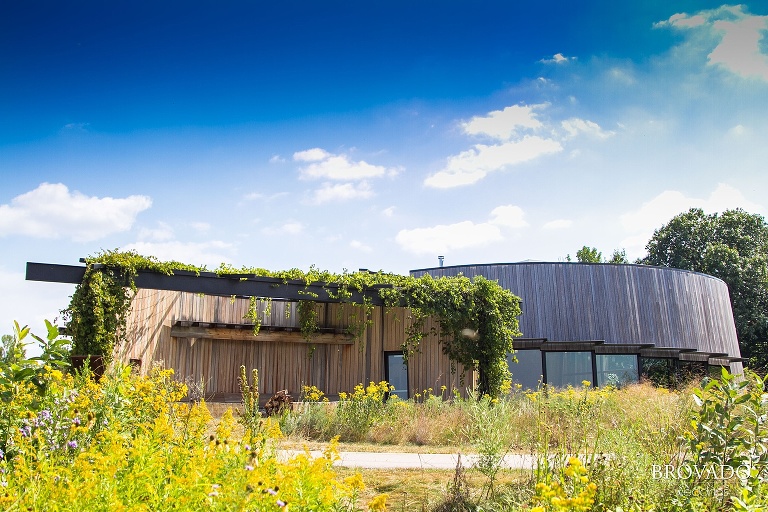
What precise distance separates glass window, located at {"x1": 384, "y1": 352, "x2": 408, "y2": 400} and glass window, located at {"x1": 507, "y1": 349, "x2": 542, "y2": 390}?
4473mm

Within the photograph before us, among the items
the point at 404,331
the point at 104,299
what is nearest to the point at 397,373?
the point at 404,331

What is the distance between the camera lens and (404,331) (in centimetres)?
1446

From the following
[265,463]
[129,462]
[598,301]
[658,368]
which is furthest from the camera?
[658,368]

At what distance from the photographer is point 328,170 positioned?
41.6 feet

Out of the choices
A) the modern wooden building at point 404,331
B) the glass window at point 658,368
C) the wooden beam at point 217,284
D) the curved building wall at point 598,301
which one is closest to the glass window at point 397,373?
the modern wooden building at point 404,331

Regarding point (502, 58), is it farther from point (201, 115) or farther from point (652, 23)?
point (201, 115)

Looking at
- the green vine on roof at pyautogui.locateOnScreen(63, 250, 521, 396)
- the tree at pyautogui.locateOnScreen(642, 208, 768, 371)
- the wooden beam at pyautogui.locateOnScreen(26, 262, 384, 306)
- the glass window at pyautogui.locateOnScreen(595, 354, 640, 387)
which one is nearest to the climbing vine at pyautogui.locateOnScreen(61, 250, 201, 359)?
the wooden beam at pyautogui.locateOnScreen(26, 262, 384, 306)

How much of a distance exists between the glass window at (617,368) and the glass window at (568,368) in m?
0.43

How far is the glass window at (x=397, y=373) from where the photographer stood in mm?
15000

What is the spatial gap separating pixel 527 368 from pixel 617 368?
3.39 metres

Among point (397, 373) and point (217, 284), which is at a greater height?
point (217, 284)

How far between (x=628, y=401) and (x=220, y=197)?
6.99m

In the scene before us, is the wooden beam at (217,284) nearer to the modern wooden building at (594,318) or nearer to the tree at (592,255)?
the modern wooden building at (594,318)

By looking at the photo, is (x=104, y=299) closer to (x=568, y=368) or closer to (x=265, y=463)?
(x=265, y=463)
